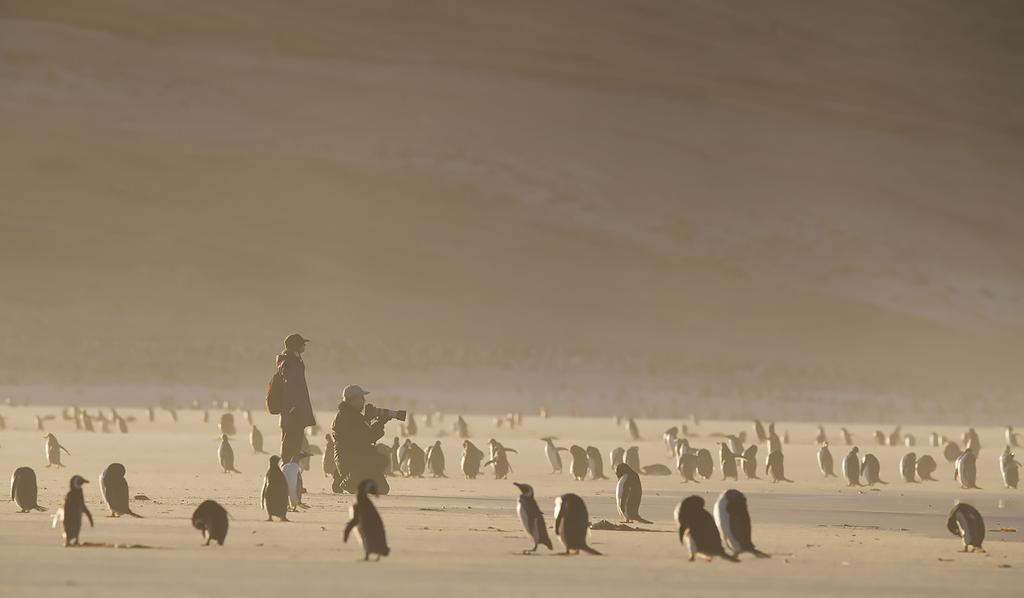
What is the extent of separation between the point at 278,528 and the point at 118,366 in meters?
71.1

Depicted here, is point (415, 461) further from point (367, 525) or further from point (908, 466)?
point (367, 525)

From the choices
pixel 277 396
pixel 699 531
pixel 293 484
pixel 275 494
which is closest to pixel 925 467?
pixel 277 396

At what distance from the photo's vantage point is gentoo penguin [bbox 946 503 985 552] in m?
14.2

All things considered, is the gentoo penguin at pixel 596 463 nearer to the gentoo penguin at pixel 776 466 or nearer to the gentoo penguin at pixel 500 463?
the gentoo penguin at pixel 500 463

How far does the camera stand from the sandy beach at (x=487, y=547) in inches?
444

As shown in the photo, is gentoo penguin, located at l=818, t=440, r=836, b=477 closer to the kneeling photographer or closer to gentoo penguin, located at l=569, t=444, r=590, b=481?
gentoo penguin, located at l=569, t=444, r=590, b=481

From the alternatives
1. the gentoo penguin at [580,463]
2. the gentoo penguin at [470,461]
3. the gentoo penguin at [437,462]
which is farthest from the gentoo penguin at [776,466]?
the gentoo penguin at [437,462]

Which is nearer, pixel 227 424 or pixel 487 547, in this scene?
pixel 487 547

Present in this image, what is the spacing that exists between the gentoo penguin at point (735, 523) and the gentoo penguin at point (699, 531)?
5.3 inches

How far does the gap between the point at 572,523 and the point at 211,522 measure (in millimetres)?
2413

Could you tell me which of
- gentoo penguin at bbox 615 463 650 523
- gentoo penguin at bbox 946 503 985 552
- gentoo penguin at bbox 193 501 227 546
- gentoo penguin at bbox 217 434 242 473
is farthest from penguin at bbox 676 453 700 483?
gentoo penguin at bbox 193 501 227 546

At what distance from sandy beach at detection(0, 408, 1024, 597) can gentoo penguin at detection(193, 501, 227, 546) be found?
0.39 feet

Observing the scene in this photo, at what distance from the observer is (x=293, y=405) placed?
18406 mm

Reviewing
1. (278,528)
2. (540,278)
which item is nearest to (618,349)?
(540,278)
